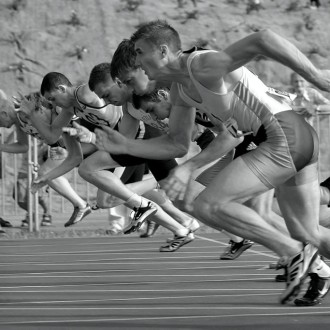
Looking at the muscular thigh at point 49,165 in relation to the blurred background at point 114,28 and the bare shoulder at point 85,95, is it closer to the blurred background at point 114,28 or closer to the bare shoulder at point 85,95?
the bare shoulder at point 85,95

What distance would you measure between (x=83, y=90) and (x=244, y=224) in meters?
4.69

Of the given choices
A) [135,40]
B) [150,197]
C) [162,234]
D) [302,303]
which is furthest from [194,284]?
[162,234]

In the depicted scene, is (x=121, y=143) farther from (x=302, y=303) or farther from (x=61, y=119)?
(x=61, y=119)

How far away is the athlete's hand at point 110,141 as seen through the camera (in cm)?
693

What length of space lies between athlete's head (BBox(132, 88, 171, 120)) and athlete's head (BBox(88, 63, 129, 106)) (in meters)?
0.14

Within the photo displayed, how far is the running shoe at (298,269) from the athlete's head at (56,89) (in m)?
4.90

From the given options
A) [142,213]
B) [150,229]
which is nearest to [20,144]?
[150,229]

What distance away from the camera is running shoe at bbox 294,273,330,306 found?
23.1 ft

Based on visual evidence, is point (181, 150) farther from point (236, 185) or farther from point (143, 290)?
point (143, 290)

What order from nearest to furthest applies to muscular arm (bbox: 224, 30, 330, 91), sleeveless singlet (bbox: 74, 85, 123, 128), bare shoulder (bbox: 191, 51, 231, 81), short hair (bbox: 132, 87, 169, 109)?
1. muscular arm (bbox: 224, 30, 330, 91)
2. bare shoulder (bbox: 191, 51, 231, 81)
3. short hair (bbox: 132, 87, 169, 109)
4. sleeveless singlet (bbox: 74, 85, 123, 128)

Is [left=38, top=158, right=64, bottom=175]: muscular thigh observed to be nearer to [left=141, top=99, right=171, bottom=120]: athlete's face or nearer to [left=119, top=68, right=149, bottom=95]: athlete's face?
[left=141, top=99, right=171, bottom=120]: athlete's face

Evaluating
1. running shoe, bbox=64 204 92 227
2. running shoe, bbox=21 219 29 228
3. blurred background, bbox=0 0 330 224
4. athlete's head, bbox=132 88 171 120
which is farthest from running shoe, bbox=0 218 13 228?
blurred background, bbox=0 0 330 224

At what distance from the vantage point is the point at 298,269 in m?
6.68

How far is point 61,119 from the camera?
1142 cm
